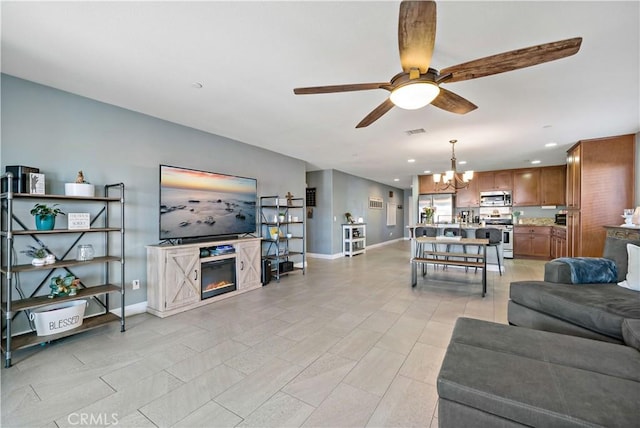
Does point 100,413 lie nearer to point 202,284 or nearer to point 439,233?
point 202,284

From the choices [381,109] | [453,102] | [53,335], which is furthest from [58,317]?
[453,102]

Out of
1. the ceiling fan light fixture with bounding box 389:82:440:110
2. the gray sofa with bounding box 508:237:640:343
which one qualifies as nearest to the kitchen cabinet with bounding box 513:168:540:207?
the gray sofa with bounding box 508:237:640:343

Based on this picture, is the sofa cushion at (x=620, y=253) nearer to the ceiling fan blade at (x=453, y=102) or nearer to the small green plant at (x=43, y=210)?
the ceiling fan blade at (x=453, y=102)

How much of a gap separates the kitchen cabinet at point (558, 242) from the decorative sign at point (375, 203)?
16.5 ft

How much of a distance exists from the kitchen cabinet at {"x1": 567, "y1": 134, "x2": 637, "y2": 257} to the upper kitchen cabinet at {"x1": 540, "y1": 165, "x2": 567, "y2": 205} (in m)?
2.95

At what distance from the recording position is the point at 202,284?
3.77 meters

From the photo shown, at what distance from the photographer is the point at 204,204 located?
3.96 metres

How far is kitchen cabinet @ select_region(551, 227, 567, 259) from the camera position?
19.7 ft

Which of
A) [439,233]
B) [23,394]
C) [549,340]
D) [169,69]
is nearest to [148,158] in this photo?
[169,69]

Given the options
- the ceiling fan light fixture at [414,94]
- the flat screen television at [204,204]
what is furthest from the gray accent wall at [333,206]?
the ceiling fan light fixture at [414,94]

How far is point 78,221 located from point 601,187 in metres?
7.36

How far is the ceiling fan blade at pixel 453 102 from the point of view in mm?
2033

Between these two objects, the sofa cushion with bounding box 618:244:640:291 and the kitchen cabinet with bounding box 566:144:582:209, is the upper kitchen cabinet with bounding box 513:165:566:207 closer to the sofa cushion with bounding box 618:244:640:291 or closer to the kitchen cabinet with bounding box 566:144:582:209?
the kitchen cabinet with bounding box 566:144:582:209

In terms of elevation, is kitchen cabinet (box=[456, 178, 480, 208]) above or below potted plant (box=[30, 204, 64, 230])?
above
